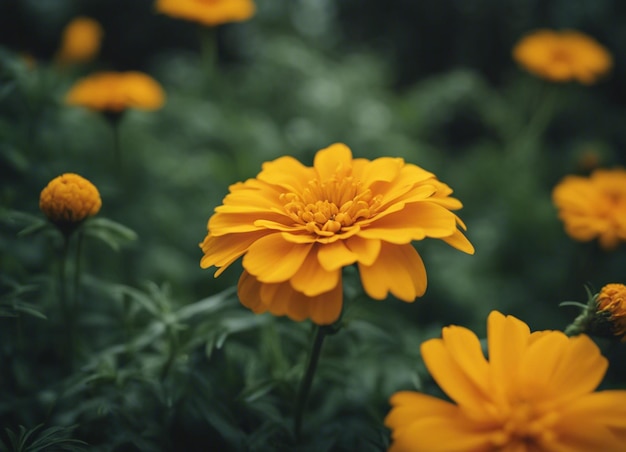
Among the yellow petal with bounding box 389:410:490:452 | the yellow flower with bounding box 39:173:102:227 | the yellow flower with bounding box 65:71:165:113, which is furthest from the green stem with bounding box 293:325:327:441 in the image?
the yellow flower with bounding box 65:71:165:113

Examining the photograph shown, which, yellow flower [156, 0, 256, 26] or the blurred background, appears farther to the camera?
yellow flower [156, 0, 256, 26]

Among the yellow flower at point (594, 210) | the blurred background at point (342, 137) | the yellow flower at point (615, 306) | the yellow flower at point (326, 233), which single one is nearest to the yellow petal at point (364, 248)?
the yellow flower at point (326, 233)

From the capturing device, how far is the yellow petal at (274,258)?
729 mm

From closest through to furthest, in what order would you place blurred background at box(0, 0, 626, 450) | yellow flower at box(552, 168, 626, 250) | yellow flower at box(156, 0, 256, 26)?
yellow flower at box(552, 168, 626, 250) → blurred background at box(0, 0, 626, 450) → yellow flower at box(156, 0, 256, 26)

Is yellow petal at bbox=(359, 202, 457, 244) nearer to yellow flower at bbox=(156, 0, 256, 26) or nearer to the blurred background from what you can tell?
the blurred background

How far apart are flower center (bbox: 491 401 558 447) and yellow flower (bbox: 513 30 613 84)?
4.20ft

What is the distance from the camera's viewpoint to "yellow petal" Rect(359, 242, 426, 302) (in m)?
0.72

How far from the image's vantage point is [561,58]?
1.74m

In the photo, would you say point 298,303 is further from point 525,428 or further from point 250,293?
point 525,428

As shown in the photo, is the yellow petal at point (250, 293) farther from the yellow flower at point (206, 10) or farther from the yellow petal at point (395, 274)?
the yellow flower at point (206, 10)

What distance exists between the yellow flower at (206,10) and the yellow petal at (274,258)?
1.06m

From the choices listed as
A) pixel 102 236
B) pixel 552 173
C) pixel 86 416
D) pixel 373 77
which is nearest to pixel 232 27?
pixel 373 77

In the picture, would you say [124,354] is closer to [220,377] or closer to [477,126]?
[220,377]

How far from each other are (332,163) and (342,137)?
838mm
